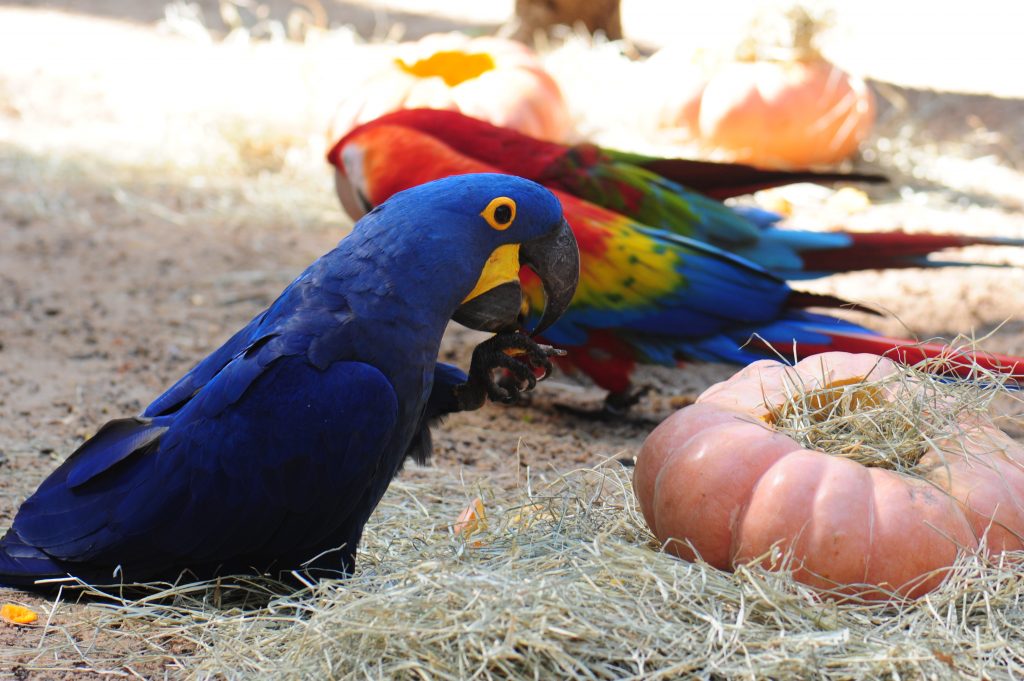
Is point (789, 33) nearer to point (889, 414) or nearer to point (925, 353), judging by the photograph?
point (925, 353)

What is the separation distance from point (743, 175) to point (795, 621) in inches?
88.6

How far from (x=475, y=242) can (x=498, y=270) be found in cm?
11

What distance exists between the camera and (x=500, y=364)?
2318 millimetres

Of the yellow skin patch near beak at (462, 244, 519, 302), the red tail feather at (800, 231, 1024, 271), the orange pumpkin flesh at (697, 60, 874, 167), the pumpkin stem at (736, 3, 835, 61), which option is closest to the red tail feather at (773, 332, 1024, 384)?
the red tail feather at (800, 231, 1024, 271)

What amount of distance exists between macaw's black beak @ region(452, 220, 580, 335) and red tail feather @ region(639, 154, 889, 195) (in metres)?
1.61

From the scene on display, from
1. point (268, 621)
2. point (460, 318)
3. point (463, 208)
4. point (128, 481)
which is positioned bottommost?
point (268, 621)

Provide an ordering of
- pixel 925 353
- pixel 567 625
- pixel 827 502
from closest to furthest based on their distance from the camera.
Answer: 1. pixel 567 625
2. pixel 827 502
3. pixel 925 353

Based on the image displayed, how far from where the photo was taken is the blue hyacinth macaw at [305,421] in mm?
2000

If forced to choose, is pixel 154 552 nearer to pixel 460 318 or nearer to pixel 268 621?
pixel 268 621

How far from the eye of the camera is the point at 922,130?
670cm

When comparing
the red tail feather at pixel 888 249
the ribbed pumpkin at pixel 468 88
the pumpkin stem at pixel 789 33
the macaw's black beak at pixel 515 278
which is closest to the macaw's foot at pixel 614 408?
the red tail feather at pixel 888 249

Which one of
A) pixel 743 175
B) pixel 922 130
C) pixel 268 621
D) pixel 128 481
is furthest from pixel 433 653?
pixel 922 130

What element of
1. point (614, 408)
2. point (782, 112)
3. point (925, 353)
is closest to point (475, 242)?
point (925, 353)

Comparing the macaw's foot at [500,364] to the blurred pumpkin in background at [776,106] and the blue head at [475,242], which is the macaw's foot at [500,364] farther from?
the blurred pumpkin in background at [776,106]
